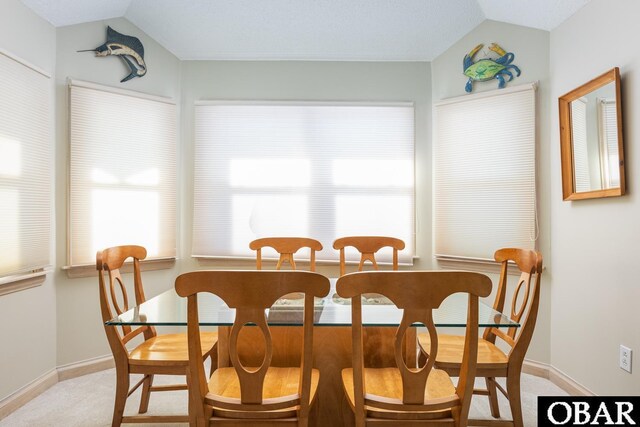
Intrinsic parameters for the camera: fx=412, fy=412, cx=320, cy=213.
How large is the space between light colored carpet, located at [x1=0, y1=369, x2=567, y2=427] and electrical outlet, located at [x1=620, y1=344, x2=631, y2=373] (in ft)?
1.71

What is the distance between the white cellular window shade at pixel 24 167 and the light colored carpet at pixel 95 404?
2.57ft

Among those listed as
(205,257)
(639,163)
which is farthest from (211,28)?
(639,163)

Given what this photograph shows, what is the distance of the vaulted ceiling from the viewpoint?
2.87 metres

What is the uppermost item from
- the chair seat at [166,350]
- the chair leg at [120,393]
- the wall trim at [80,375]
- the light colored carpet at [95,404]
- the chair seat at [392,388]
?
the chair seat at [166,350]

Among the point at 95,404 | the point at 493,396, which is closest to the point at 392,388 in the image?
the point at 493,396

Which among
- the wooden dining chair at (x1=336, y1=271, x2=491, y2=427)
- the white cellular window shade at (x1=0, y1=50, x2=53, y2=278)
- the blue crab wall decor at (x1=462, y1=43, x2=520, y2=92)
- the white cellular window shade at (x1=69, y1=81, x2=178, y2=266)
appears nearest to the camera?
the wooden dining chair at (x1=336, y1=271, x2=491, y2=427)

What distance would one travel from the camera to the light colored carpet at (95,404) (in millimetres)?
2230

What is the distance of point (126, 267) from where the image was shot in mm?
3049

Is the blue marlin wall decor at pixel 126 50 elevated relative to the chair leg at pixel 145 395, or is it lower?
elevated

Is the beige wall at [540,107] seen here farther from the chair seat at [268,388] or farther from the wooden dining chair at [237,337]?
the wooden dining chair at [237,337]

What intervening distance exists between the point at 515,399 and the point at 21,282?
8.81ft

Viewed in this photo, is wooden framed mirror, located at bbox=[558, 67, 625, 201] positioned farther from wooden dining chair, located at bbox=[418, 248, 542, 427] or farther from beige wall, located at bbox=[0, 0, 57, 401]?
beige wall, located at bbox=[0, 0, 57, 401]

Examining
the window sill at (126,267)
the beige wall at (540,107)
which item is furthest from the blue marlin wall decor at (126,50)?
the beige wall at (540,107)

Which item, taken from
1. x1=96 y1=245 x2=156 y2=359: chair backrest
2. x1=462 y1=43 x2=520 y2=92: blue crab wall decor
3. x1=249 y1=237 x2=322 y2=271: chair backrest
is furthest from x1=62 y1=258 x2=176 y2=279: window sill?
x1=462 y1=43 x2=520 y2=92: blue crab wall decor
